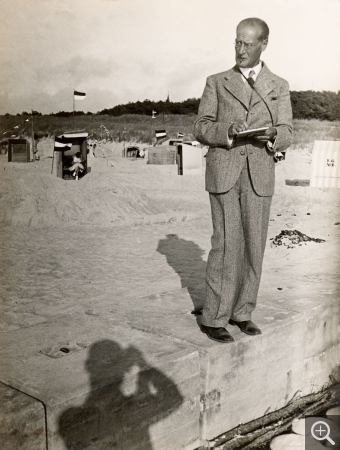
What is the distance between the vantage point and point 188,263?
8.00 metres

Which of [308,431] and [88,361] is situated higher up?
[88,361]

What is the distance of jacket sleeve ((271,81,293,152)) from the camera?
387 centimetres

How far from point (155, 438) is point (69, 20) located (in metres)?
15.9

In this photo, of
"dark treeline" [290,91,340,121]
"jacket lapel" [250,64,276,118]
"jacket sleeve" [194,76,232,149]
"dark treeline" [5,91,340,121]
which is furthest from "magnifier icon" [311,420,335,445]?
"dark treeline" [290,91,340,121]

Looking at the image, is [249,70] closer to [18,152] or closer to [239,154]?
[239,154]

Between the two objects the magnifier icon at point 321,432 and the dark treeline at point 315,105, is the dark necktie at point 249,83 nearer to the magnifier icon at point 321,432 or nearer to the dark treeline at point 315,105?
→ the magnifier icon at point 321,432

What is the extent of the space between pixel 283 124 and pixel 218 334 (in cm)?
143

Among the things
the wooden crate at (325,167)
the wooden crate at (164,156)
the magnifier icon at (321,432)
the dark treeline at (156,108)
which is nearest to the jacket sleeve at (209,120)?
the magnifier icon at (321,432)

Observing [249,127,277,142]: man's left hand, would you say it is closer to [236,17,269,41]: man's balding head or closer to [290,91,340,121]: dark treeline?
[236,17,269,41]: man's balding head

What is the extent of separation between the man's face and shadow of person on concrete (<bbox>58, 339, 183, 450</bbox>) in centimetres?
193

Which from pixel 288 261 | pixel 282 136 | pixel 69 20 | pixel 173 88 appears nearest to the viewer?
pixel 282 136

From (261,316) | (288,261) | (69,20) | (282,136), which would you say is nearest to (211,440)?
(261,316)

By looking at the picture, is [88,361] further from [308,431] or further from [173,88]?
[173,88]

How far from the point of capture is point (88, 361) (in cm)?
362
